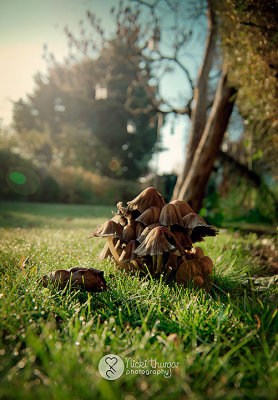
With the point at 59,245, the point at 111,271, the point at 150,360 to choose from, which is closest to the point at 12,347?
the point at 150,360

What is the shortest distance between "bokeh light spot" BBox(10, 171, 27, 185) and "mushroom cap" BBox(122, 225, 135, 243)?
11.9 m

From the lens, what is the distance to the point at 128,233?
185 cm

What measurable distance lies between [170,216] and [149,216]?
16 centimetres

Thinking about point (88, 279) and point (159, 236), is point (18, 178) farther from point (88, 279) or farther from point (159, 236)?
point (159, 236)

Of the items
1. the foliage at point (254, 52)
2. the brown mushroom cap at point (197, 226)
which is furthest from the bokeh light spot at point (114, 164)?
the brown mushroom cap at point (197, 226)

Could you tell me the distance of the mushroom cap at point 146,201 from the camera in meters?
1.87

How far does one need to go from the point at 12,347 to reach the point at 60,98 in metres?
26.9

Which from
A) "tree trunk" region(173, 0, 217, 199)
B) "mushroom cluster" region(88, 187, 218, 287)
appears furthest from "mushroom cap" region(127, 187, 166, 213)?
"tree trunk" region(173, 0, 217, 199)

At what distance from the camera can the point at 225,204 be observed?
7129 millimetres

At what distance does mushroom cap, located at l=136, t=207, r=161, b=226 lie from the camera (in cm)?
179

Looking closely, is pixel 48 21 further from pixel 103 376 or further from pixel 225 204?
pixel 225 204

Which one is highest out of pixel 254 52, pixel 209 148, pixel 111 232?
pixel 254 52

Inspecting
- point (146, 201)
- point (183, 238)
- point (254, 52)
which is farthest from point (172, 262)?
point (254, 52)

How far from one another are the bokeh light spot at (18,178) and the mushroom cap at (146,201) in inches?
468
